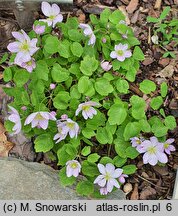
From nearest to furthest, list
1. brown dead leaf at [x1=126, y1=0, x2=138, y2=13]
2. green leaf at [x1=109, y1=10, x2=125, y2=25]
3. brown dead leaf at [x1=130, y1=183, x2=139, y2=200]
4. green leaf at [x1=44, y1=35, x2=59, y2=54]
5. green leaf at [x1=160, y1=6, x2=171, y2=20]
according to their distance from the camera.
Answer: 1. green leaf at [x1=44, y1=35, x2=59, y2=54]
2. green leaf at [x1=109, y1=10, x2=125, y2=25]
3. brown dead leaf at [x1=130, y1=183, x2=139, y2=200]
4. green leaf at [x1=160, y1=6, x2=171, y2=20]
5. brown dead leaf at [x1=126, y1=0, x2=138, y2=13]

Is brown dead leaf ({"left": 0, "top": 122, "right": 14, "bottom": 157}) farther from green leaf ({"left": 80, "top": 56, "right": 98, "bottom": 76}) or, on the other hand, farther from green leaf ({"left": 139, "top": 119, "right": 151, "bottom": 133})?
green leaf ({"left": 139, "top": 119, "right": 151, "bottom": 133})

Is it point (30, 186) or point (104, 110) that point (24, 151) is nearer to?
point (30, 186)

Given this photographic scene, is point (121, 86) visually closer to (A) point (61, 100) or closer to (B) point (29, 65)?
(A) point (61, 100)

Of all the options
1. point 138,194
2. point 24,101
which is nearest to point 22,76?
point 24,101

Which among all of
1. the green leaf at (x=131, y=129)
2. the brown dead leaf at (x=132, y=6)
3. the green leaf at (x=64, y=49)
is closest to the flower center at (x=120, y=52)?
the green leaf at (x=64, y=49)

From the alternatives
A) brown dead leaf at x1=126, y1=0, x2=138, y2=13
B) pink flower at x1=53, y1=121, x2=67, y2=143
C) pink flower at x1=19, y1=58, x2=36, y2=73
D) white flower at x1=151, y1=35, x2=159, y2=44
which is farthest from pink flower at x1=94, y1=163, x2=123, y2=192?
brown dead leaf at x1=126, y1=0, x2=138, y2=13

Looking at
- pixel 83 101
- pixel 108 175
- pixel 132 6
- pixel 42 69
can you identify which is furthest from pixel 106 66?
pixel 132 6
